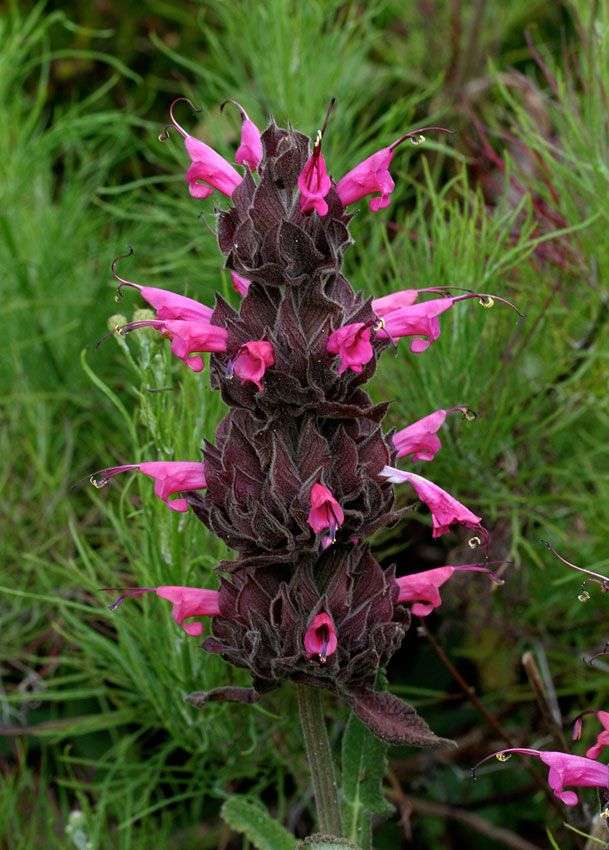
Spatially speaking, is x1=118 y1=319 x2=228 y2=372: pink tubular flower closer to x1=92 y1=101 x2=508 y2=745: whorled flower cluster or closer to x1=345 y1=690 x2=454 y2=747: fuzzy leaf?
x1=92 y1=101 x2=508 y2=745: whorled flower cluster

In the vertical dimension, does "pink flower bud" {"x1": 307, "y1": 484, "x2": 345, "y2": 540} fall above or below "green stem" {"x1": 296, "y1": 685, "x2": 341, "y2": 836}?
above

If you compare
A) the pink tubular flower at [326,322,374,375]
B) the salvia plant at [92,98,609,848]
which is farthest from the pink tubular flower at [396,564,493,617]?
the pink tubular flower at [326,322,374,375]

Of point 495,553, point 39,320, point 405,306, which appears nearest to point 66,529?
point 39,320

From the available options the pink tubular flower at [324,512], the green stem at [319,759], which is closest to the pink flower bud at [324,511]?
A: the pink tubular flower at [324,512]

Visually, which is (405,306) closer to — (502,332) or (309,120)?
(502,332)

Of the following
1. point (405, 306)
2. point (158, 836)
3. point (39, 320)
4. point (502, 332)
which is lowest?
point (158, 836)

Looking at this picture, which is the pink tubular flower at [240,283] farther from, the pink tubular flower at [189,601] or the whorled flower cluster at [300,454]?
the pink tubular flower at [189,601]

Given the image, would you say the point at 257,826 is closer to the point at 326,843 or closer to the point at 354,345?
the point at 326,843

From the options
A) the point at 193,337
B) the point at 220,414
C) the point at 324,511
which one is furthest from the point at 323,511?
the point at 220,414

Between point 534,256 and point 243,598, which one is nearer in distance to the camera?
point 243,598
